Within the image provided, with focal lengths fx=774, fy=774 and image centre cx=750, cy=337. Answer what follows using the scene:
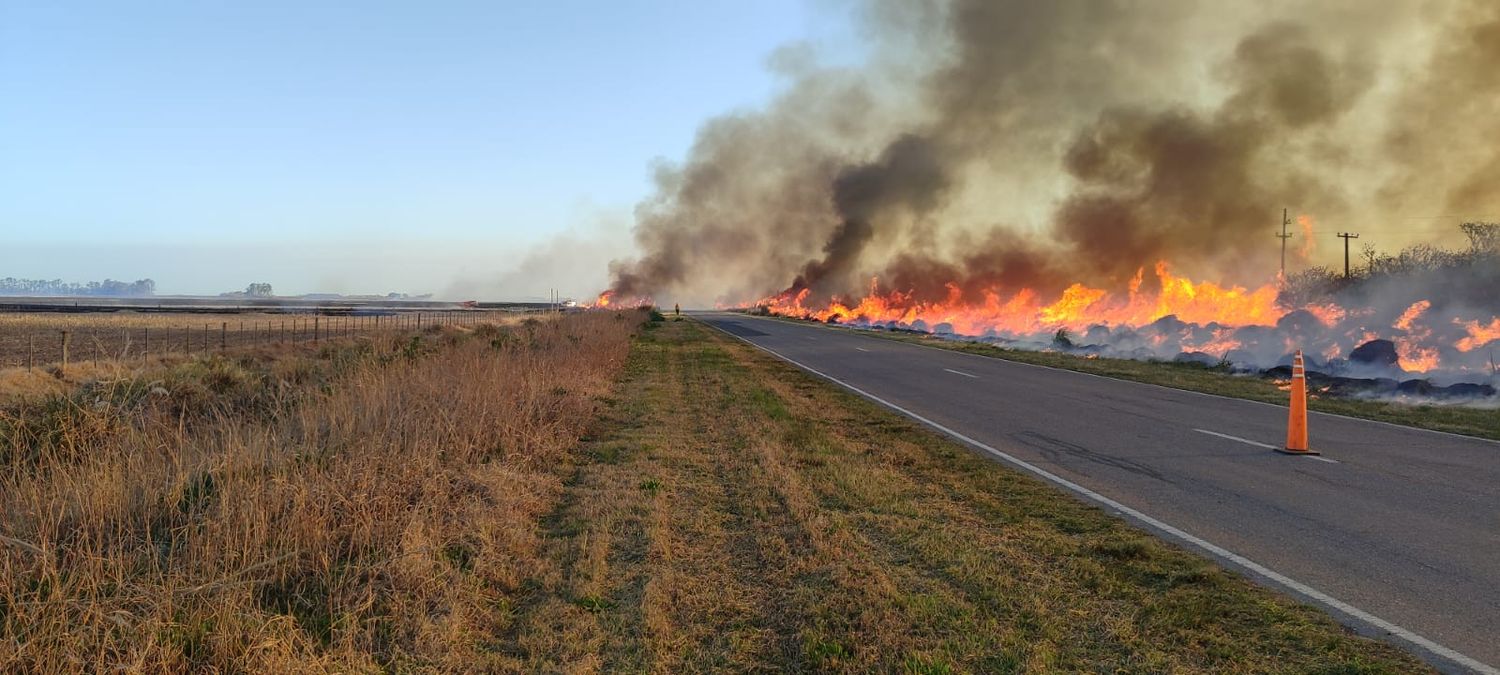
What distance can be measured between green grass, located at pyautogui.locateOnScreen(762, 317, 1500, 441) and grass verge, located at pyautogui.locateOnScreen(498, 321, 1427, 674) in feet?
28.0

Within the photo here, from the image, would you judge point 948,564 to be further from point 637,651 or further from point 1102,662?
point 637,651

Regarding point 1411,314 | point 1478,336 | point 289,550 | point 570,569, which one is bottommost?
point 570,569

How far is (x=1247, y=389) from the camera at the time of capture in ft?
53.2

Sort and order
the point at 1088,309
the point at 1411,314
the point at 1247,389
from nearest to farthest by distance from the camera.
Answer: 1. the point at 1247,389
2. the point at 1411,314
3. the point at 1088,309

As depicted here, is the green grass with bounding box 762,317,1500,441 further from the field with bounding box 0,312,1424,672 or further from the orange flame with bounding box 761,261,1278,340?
the field with bounding box 0,312,1424,672

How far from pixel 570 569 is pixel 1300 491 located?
6595mm

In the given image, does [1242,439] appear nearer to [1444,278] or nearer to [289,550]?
[289,550]

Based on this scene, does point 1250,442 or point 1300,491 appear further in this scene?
point 1250,442

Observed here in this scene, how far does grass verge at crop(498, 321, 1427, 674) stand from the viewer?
12.1ft

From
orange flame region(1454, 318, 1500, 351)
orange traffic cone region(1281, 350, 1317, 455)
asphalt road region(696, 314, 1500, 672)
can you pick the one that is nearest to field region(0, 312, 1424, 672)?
asphalt road region(696, 314, 1500, 672)

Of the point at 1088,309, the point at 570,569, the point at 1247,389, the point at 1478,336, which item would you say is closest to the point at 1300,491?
the point at 570,569

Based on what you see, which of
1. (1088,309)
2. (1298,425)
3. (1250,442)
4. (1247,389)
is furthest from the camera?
(1088,309)

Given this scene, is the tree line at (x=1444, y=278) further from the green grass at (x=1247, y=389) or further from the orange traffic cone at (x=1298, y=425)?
the orange traffic cone at (x=1298, y=425)

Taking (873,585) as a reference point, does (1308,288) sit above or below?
above
